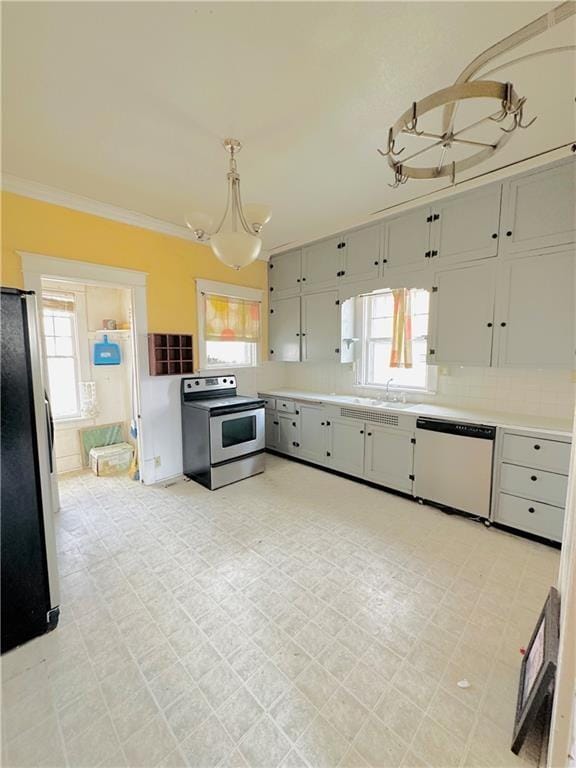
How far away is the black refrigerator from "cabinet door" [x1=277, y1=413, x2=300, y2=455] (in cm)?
282

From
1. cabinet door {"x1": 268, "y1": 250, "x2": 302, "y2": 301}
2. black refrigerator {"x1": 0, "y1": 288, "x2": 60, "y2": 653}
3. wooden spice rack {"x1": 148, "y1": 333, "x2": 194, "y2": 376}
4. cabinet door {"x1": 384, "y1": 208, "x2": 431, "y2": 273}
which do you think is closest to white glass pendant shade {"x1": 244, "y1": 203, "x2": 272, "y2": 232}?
black refrigerator {"x1": 0, "y1": 288, "x2": 60, "y2": 653}

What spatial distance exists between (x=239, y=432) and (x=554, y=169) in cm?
356

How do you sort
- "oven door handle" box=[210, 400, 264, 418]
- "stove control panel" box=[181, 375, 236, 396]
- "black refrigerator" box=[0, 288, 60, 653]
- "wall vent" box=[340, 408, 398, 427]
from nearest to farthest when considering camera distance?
1. "black refrigerator" box=[0, 288, 60, 653]
2. "wall vent" box=[340, 408, 398, 427]
3. "oven door handle" box=[210, 400, 264, 418]
4. "stove control panel" box=[181, 375, 236, 396]

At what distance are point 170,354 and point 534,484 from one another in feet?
11.9

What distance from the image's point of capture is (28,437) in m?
1.67

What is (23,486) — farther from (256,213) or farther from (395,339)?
(395,339)

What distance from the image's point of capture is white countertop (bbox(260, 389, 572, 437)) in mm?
2549

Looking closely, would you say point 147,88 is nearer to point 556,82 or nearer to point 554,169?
point 556,82

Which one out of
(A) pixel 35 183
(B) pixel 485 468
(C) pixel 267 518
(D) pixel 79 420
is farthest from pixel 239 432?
(A) pixel 35 183

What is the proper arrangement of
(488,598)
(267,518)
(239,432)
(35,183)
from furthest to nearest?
(239,432) → (267,518) → (35,183) → (488,598)

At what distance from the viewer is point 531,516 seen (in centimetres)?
252

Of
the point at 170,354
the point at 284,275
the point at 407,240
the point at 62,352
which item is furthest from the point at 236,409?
the point at 407,240

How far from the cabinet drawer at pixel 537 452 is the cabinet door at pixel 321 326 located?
1996 millimetres

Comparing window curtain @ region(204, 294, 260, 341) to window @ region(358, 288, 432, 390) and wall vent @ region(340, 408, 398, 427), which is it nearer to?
window @ region(358, 288, 432, 390)
